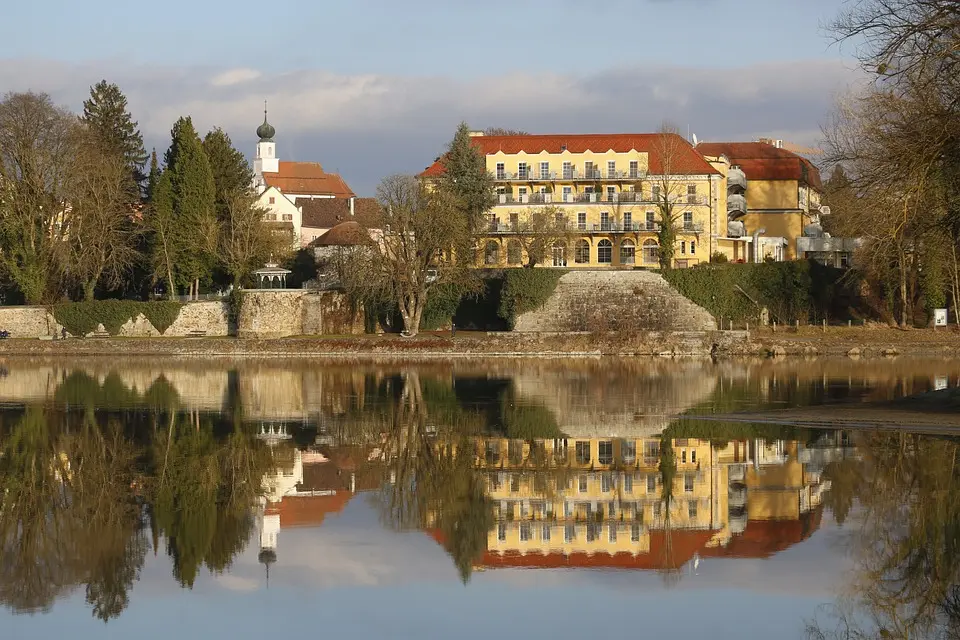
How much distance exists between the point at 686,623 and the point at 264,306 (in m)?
48.0

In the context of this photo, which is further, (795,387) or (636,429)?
(795,387)

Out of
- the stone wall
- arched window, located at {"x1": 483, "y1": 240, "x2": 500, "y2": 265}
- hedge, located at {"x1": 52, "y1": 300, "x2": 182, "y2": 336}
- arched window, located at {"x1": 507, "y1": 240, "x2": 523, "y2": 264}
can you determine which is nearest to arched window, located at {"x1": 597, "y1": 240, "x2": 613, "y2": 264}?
arched window, located at {"x1": 507, "y1": 240, "x2": 523, "y2": 264}

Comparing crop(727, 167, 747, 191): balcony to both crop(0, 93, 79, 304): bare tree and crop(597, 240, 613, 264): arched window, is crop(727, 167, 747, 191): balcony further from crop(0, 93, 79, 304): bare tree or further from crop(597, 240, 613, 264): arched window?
crop(0, 93, 79, 304): bare tree

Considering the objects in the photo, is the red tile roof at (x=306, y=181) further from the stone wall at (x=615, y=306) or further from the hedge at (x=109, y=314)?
the stone wall at (x=615, y=306)

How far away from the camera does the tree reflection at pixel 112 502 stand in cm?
1359

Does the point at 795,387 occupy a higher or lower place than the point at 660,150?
lower

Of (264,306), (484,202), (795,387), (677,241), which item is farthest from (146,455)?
(677,241)

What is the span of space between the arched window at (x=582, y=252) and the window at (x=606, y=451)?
43516 mm

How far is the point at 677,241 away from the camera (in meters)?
66.2

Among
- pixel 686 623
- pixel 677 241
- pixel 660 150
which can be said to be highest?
pixel 660 150

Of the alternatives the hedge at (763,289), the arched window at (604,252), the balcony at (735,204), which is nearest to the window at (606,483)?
the hedge at (763,289)

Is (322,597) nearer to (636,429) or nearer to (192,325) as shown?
(636,429)

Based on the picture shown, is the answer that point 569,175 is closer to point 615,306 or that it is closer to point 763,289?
point 615,306

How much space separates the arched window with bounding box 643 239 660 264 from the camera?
6638 cm
